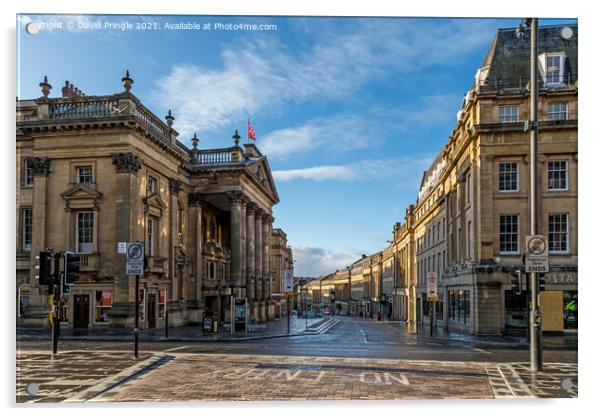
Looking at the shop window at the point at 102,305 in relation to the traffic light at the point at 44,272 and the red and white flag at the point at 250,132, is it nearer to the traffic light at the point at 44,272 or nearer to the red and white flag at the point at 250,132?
the traffic light at the point at 44,272

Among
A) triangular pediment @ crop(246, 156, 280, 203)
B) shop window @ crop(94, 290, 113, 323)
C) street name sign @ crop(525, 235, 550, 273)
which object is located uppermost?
triangular pediment @ crop(246, 156, 280, 203)

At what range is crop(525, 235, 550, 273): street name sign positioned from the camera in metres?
13.3

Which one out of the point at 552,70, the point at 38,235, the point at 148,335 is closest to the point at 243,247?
the point at 148,335

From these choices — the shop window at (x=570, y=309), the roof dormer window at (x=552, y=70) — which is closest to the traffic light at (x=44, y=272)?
the shop window at (x=570, y=309)

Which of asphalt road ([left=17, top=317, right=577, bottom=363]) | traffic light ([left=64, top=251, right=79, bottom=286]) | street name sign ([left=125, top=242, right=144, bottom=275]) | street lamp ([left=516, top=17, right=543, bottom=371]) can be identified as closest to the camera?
street lamp ([left=516, top=17, right=543, bottom=371])

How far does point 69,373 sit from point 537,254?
11565 millimetres

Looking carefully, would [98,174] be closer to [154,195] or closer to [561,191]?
[154,195]

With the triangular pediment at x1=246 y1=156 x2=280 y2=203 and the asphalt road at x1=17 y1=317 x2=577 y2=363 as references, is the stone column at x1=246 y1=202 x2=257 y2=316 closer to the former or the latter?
the triangular pediment at x1=246 y1=156 x2=280 y2=203

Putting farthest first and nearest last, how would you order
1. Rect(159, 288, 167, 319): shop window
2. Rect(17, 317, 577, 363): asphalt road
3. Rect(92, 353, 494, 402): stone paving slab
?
Rect(159, 288, 167, 319): shop window
Rect(17, 317, 577, 363): asphalt road
Rect(92, 353, 494, 402): stone paving slab

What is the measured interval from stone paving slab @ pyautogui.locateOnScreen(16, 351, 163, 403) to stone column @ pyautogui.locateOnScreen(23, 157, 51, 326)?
2.17 metres

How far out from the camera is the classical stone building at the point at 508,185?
14.6 meters

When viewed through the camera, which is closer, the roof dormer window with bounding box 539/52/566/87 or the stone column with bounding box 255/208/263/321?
the roof dormer window with bounding box 539/52/566/87

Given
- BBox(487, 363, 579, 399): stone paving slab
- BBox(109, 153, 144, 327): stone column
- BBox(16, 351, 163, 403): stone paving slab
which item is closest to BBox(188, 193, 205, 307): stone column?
BBox(109, 153, 144, 327): stone column

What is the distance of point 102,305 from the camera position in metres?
22.1
